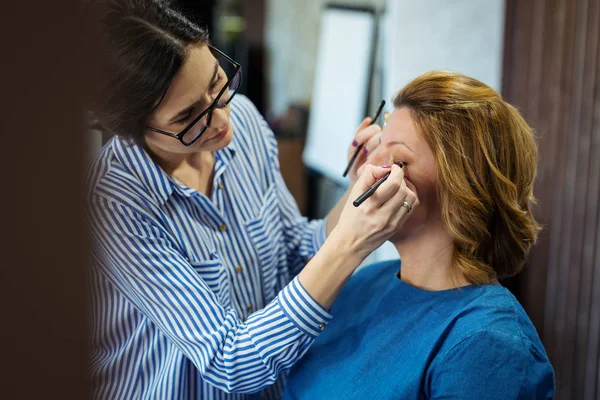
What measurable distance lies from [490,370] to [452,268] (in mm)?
268

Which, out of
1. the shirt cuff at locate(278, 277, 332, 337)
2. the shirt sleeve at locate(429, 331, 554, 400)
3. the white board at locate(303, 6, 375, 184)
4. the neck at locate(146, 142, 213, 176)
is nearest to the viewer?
the shirt sleeve at locate(429, 331, 554, 400)

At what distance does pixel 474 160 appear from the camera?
1168 millimetres

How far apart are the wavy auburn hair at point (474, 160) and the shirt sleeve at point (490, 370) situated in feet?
0.60

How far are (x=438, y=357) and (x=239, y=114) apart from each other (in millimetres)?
804

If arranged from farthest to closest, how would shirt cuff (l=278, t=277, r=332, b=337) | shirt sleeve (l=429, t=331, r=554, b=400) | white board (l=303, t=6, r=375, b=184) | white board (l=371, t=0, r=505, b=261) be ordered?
white board (l=303, t=6, r=375, b=184)
white board (l=371, t=0, r=505, b=261)
shirt cuff (l=278, t=277, r=332, b=337)
shirt sleeve (l=429, t=331, r=554, b=400)

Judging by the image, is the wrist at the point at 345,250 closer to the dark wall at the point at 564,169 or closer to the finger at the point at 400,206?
the finger at the point at 400,206

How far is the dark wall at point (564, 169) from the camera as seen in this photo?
1.60m

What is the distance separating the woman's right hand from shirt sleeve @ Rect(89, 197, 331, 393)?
143mm

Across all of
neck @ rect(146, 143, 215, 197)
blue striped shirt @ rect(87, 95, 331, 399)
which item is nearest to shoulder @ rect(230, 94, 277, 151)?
blue striped shirt @ rect(87, 95, 331, 399)

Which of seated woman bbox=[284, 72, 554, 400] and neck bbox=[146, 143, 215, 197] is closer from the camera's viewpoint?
seated woman bbox=[284, 72, 554, 400]

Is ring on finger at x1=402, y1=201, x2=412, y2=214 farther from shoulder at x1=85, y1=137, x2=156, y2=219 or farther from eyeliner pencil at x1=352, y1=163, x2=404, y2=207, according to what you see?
shoulder at x1=85, y1=137, x2=156, y2=219

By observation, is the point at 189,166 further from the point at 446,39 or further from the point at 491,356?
the point at 446,39

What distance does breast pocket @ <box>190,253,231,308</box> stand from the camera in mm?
1291

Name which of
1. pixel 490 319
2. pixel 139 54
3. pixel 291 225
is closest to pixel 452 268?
pixel 490 319
